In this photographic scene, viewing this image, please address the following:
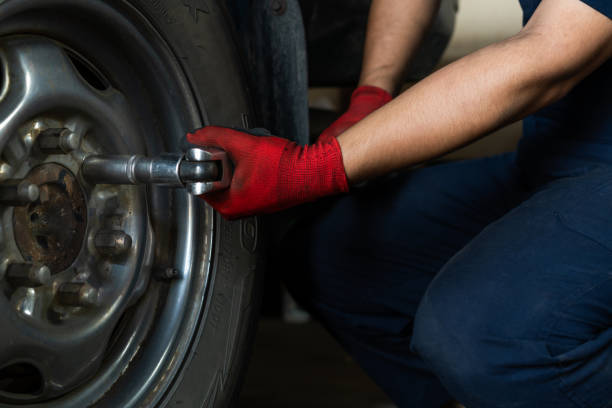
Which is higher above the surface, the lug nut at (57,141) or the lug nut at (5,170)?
the lug nut at (57,141)

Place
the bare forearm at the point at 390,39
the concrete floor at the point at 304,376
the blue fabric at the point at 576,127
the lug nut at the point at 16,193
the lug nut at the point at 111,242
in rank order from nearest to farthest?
the lug nut at the point at 16,193 < the lug nut at the point at 111,242 < the blue fabric at the point at 576,127 < the bare forearm at the point at 390,39 < the concrete floor at the point at 304,376

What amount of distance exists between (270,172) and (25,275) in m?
0.33

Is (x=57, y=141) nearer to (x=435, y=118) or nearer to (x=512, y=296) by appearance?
(x=435, y=118)

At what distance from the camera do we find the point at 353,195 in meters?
1.46

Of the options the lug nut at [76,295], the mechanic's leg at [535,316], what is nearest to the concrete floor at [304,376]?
the mechanic's leg at [535,316]

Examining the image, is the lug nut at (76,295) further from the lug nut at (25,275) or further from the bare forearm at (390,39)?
the bare forearm at (390,39)

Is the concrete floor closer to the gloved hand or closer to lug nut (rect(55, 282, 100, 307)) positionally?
the gloved hand

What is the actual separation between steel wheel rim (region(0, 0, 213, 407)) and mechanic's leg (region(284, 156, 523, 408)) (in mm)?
471

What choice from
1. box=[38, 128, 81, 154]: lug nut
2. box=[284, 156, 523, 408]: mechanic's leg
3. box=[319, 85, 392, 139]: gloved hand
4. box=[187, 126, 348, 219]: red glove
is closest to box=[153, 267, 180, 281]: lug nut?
box=[187, 126, 348, 219]: red glove

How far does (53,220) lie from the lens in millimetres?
791

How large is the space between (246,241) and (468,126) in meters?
0.37

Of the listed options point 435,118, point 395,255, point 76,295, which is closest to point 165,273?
point 76,295

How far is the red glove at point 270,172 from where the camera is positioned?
895 millimetres

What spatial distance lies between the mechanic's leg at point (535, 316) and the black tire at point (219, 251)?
28 cm
